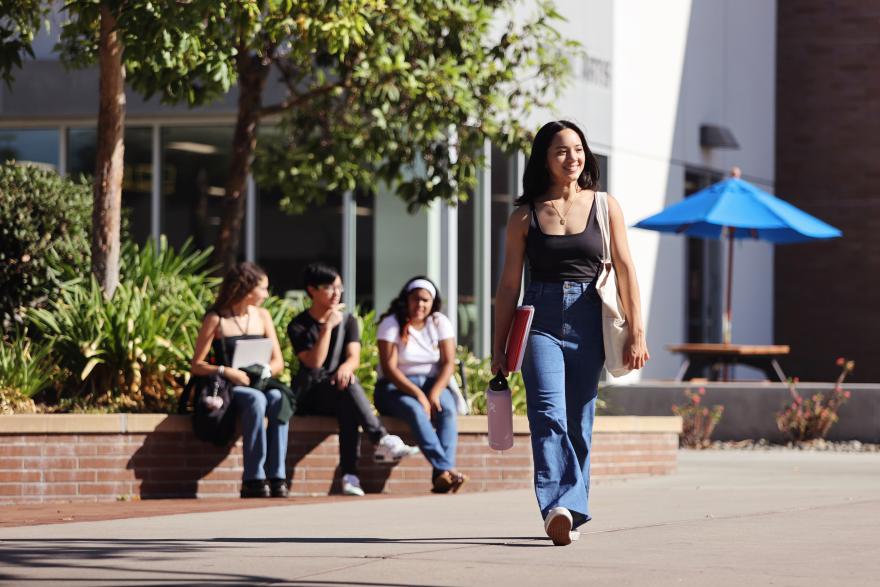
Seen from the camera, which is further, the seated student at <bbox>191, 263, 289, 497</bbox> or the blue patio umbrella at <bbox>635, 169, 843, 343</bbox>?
the blue patio umbrella at <bbox>635, 169, 843, 343</bbox>

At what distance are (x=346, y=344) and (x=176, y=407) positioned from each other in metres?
1.20

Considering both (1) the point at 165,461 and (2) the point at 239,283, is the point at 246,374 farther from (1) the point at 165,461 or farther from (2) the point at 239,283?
(1) the point at 165,461

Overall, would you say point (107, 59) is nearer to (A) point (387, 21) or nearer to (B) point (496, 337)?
(A) point (387, 21)

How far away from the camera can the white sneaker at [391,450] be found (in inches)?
425

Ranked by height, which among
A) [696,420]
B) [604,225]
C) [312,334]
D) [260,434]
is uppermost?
[604,225]

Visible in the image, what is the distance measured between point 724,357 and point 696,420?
1526 mm

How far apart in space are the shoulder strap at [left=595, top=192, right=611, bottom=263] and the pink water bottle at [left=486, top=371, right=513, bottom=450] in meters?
0.69

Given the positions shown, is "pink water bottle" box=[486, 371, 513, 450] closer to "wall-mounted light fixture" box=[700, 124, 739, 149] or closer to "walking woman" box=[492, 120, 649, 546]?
"walking woman" box=[492, 120, 649, 546]

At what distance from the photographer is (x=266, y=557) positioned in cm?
686

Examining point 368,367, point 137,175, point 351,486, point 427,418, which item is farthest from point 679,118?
point 351,486

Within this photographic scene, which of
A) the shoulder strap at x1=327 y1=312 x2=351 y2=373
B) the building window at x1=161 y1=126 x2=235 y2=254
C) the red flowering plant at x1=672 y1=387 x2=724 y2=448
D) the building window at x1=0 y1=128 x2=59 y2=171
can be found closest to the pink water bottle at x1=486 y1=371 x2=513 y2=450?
the shoulder strap at x1=327 y1=312 x2=351 y2=373

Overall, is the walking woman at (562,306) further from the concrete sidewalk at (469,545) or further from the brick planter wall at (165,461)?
the brick planter wall at (165,461)

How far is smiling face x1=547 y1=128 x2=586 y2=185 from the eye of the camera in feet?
24.4

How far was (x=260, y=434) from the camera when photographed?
1050 centimetres
